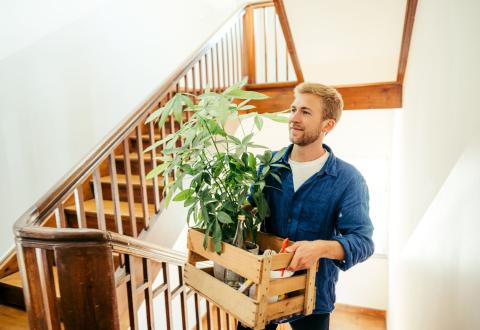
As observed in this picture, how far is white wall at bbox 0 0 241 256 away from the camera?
260 centimetres

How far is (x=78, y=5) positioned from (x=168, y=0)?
1.28 metres

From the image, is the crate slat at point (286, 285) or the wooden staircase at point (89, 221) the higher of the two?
the crate slat at point (286, 285)

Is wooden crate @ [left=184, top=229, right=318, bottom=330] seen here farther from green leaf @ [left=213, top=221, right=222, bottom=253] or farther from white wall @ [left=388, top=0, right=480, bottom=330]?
white wall @ [left=388, top=0, right=480, bottom=330]

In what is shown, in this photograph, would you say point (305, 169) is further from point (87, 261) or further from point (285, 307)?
point (87, 261)

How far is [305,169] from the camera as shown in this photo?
1163mm

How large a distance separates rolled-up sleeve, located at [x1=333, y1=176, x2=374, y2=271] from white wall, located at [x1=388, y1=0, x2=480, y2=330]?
251 millimetres

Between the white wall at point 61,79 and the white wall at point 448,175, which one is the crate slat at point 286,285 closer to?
the white wall at point 448,175

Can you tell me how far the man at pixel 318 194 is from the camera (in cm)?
103

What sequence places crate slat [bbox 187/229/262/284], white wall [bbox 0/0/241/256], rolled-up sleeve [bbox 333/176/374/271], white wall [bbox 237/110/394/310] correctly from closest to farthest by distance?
crate slat [bbox 187/229/262/284], rolled-up sleeve [bbox 333/176/374/271], white wall [bbox 0/0/241/256], white wall [bbox 237/110/394/310]

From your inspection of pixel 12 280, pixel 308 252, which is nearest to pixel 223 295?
pixel 308 252

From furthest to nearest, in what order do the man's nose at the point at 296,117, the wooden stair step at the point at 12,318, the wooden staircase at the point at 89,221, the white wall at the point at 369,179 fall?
the white wall at the point at 369,179, the wooden staircase at the point at 89,221, the wooden stair step at the point at 12,318, the man's nose at the point at 296,117

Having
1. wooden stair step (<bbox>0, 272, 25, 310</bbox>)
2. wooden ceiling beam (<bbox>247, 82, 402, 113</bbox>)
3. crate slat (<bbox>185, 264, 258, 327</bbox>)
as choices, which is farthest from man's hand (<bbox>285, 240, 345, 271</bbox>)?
wooden ceiling beam (<bbox>247, 82, 402, 113</bbox>)

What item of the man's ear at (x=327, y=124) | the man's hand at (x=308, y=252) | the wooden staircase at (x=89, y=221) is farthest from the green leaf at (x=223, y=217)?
the wooden staircase at (x=89, y=221)

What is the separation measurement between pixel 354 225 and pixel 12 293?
232 cm
